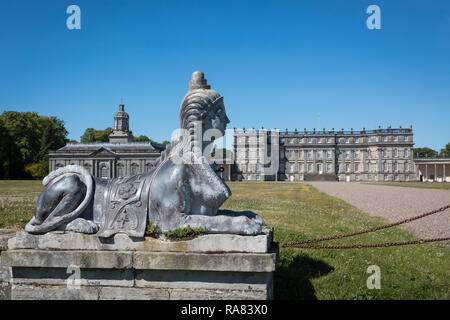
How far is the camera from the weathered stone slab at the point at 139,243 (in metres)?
2.93

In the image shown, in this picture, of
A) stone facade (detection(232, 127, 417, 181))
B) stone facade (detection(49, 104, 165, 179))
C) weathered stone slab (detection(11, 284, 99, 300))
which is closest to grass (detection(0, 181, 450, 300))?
weathered stone slab (detection(11, 284, 99, 300))

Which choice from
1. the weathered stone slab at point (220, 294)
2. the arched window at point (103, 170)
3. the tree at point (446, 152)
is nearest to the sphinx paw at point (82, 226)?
the weathered stone slab at point (220, 294)

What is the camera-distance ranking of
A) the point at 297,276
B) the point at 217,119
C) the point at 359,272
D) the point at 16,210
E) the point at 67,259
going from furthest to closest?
1. the point at 16,210
2. the point at 359,272
3. the point at 297,276
4. the point at 217,119
5. the point at 67,259

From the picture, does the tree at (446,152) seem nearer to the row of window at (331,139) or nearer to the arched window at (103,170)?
the row of window at (331,139)

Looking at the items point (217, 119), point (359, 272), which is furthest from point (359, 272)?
point (217, 119)

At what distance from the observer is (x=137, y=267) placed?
9.56 ft

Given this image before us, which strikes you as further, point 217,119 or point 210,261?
point 217,119

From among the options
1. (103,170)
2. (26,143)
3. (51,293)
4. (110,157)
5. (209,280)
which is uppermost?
(26,143)

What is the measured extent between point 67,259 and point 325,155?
86.8 m

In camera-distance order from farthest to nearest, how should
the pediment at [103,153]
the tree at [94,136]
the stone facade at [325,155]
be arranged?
the tree at [94,136], the stone facade at [325,155], the pediment at [103,153]

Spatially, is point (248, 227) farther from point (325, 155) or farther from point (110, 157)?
point (325, 155)

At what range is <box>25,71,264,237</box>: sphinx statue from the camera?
121 inches

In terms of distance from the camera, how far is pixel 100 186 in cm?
337

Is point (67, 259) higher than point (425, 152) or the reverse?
the reverse
